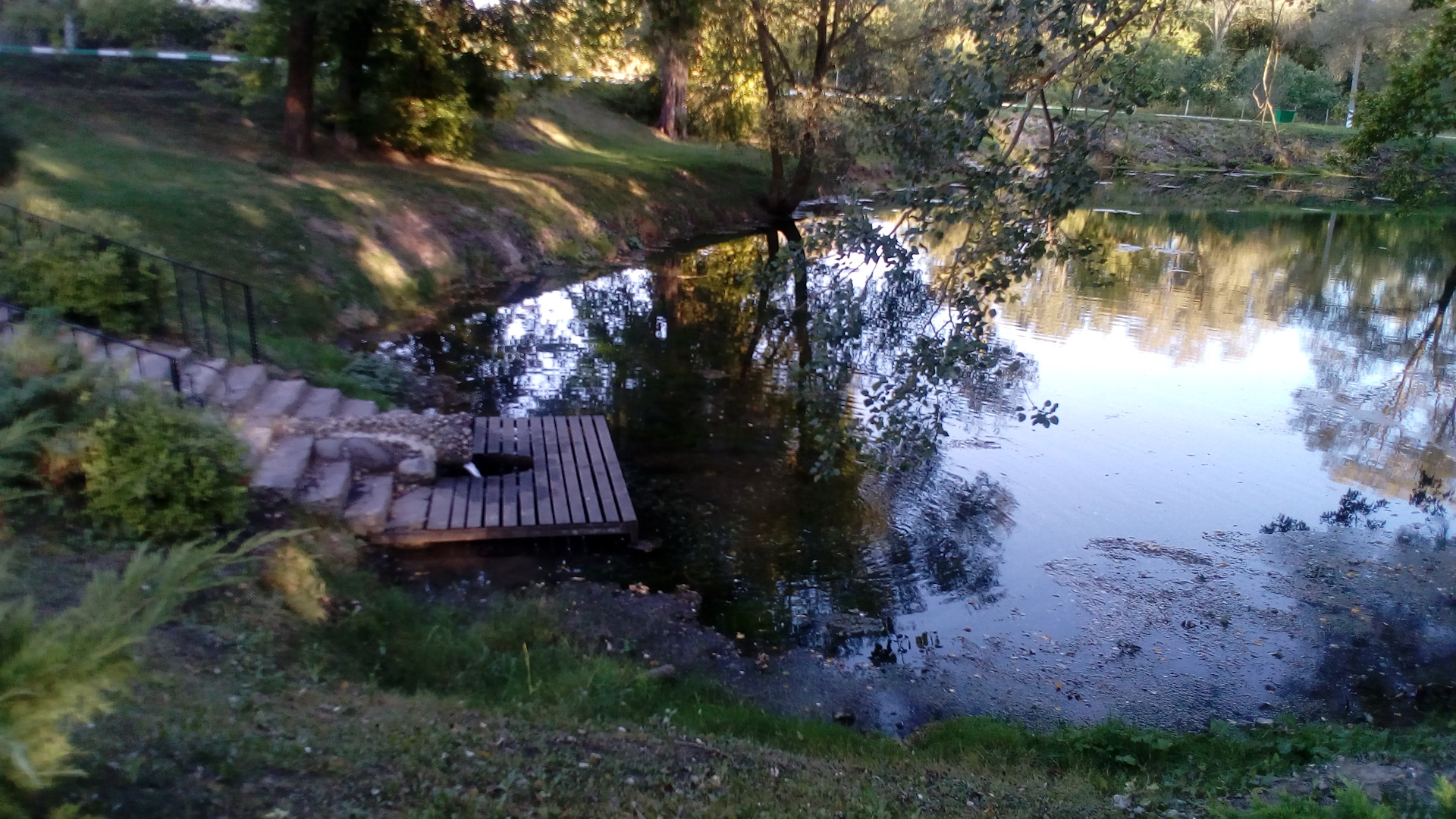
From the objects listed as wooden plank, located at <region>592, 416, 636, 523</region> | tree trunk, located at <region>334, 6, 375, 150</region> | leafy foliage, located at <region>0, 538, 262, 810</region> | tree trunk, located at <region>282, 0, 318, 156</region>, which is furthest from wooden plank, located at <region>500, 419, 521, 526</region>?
tree trunk, located at <region>334, 6, 375, 150</region>

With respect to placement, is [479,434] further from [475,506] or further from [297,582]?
[297,582]

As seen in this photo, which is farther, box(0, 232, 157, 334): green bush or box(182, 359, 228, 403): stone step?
box(0, 232, 157, 334): green bush

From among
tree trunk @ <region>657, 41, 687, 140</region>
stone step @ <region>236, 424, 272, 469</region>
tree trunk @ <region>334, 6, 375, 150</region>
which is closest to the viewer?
stone step @ <region>236, 424, 272, 469</region>

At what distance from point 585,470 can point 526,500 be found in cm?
94

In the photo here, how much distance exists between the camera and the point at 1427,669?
27.7 feet

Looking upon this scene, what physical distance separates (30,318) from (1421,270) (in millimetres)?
31228

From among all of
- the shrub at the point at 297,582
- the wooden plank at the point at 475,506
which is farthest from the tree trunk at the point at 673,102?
the shrub at the point at 297,582

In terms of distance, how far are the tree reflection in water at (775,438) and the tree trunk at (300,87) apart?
20.9 ft

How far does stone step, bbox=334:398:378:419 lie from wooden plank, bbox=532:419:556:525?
179cm

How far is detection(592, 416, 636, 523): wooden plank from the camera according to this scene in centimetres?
990

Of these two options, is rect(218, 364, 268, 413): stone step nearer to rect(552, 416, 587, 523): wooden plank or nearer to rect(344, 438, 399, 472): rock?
rect(344, 438, 399, 472): rock

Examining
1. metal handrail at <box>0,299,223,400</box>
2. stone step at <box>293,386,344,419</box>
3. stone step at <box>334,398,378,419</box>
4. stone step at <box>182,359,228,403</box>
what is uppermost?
metal handrail at <box>0,299,223,400</box>

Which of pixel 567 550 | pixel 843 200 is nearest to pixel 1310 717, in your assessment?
pixel 843 200

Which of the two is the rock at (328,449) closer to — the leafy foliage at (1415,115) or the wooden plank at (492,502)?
the wooden plank at (492,502)
